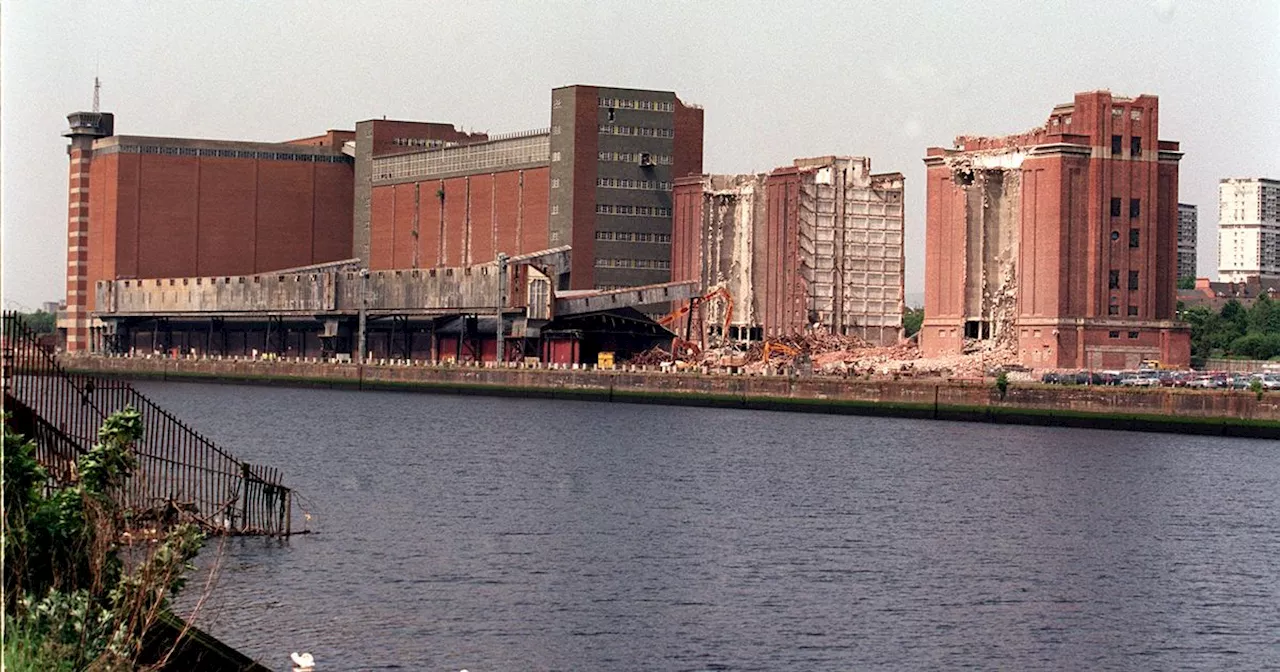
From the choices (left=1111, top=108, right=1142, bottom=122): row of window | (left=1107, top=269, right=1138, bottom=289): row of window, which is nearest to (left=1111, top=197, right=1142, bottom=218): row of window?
(left=1107, top=269, right=1138, bottom=289): row of window

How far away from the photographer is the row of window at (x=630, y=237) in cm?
18698

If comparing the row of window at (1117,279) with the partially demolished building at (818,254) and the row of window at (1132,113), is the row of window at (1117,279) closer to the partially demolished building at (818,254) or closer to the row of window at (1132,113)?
the row of window at (1132,113)

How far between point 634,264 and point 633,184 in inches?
308

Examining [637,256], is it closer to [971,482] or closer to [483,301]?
[483,301]

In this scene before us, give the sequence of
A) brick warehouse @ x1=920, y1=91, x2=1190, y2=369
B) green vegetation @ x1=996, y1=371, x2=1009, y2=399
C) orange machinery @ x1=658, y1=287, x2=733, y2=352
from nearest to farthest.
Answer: green vegetation @ x1=996, y1=371, x2=1009, y2=399 → brick warehouse @ x1=920, y1=91, x2=1190, y2=369 → orange machinery @ x1=658, y1=287, x2=733, y2=352

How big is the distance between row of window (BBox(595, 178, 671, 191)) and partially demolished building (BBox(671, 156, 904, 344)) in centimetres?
697

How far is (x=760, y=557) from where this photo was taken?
2085 inches

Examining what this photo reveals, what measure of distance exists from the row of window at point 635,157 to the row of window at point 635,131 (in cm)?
177

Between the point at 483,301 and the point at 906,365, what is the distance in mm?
44672

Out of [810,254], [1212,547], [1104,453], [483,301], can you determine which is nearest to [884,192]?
[810,254]

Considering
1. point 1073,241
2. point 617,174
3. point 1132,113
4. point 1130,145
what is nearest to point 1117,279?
point 1073,241

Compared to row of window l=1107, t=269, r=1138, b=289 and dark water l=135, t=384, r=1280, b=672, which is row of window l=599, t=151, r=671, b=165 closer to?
row of window l=1107, t=269, r=1138, b=289

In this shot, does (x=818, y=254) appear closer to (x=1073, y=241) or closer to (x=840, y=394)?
(x=1073, y=241)

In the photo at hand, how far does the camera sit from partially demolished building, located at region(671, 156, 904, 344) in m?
174
